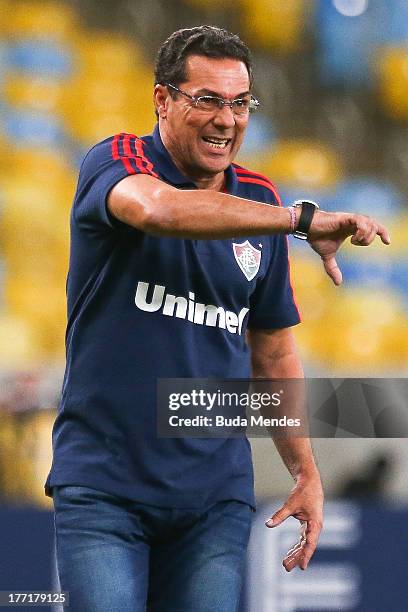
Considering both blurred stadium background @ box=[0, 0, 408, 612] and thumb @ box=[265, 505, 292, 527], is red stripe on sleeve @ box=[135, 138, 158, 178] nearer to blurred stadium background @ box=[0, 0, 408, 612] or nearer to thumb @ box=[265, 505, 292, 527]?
thumb @ box=[265, 505, 292, 527]

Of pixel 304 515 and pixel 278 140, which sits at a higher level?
pixel 278 140

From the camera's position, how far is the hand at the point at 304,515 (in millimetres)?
2441

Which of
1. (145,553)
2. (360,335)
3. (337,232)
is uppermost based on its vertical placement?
(360,335)

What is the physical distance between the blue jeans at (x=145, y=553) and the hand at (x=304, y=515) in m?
0.15

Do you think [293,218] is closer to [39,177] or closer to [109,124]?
[39,177]

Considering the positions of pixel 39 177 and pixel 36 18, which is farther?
pixel 36 18

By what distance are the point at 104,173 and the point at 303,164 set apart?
3.55 metres

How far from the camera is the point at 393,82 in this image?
5.79m

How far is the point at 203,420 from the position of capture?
2.34 meters

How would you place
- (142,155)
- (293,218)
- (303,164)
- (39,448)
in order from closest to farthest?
(293,218) < (142,155) < (39,448) < (303,164)

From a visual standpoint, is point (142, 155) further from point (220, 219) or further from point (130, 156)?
point (220, 219)

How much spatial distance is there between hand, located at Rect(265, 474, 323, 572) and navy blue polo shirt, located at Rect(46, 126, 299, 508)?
231mm

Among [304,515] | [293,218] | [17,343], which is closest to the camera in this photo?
[293,218]

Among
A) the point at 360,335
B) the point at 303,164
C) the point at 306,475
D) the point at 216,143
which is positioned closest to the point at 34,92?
the point at 303,164
